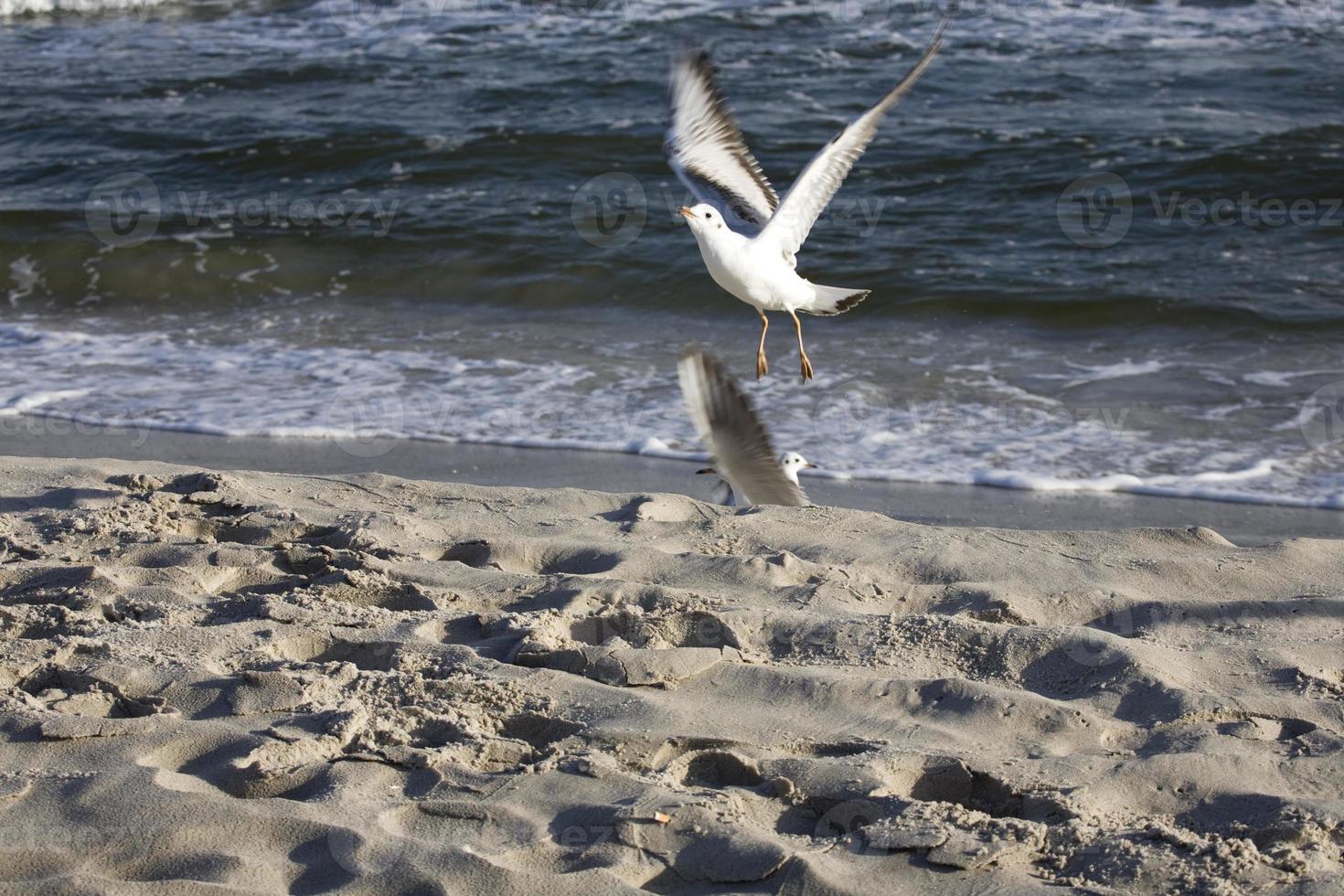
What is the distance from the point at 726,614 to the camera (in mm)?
3609

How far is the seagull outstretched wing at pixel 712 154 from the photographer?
5941 mm

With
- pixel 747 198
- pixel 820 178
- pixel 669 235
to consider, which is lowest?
pixel 669 235

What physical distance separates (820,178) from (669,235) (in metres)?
4.94

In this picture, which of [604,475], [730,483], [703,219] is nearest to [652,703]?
[730,483]

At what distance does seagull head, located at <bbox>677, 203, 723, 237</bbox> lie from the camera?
5.37 m

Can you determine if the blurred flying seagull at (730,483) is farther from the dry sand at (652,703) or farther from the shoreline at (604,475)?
the dry sand at (652,703)

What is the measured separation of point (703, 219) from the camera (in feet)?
17.7

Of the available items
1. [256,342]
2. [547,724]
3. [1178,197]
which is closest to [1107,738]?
[547,724]

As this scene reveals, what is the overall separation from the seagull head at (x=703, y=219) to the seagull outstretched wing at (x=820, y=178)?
20cm

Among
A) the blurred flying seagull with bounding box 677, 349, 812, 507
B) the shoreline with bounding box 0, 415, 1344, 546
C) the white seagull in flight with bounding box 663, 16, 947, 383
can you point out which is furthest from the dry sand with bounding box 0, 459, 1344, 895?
the white seagull in flight with bounding box 663, 16, 947, 383

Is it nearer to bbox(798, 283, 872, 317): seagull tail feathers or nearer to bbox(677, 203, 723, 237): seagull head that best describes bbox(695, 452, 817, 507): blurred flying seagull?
bbox(798, 283, 872, 317): seagull tail feathers

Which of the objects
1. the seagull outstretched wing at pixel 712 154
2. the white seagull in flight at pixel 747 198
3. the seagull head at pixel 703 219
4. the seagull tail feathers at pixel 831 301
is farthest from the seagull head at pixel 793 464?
the seagull outstretched wing at pixel 712 154

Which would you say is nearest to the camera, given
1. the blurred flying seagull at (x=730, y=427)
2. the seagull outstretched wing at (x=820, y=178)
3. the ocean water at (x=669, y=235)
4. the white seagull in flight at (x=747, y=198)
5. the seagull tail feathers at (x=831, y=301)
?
the blurred flying seagull at (x=730, y=427)

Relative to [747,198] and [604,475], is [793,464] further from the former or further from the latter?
[747,198]
